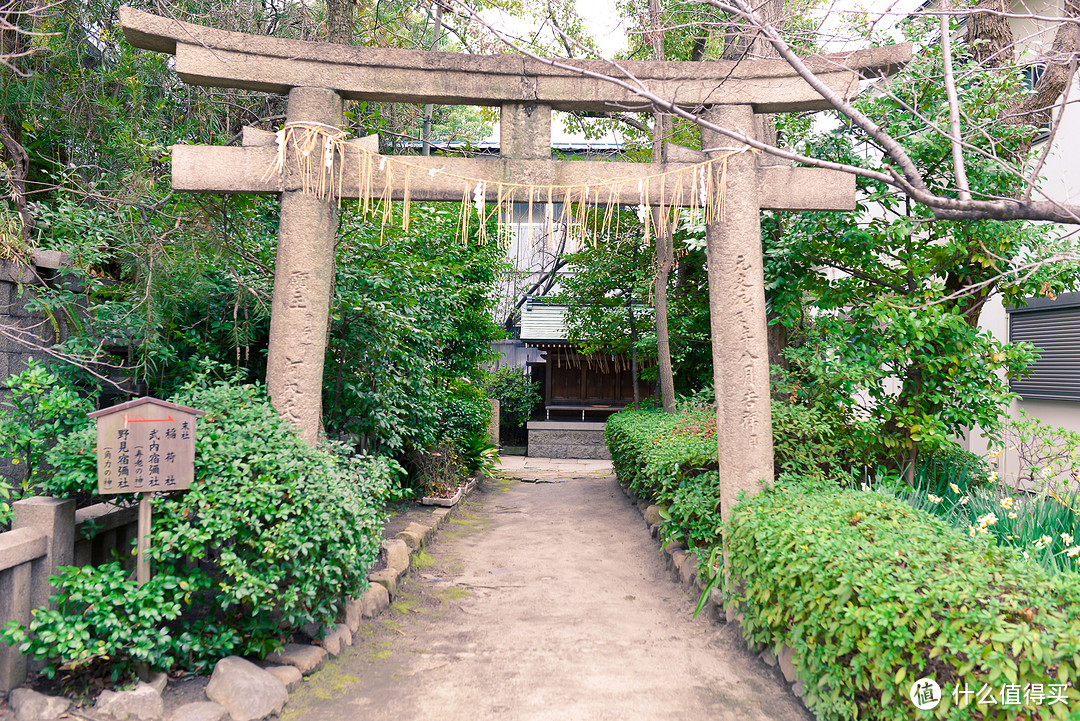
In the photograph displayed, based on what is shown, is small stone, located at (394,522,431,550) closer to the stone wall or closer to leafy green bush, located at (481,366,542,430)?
the stone wall

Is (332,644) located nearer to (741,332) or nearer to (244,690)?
(244,690)

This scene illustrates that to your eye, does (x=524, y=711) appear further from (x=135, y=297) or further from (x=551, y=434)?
(x=551, y=434)

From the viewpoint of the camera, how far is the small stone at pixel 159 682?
3.54 metres

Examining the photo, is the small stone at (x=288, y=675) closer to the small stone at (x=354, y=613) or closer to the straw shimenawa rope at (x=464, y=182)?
the small stone at (x=354, y=613)

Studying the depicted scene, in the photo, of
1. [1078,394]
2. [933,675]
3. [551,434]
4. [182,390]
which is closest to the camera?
[933,675]

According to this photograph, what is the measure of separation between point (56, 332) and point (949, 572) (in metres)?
6.39

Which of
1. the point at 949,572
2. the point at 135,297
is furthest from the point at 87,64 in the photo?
the point at 949,572

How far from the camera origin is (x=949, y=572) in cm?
306

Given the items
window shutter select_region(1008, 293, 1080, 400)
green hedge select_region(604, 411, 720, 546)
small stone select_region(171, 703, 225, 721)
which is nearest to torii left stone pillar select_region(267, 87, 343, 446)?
small stone select_region(171, 703, 225, 721)

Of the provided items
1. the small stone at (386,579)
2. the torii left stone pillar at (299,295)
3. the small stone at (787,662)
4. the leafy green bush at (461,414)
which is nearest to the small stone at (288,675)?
the small stone at (386,579)

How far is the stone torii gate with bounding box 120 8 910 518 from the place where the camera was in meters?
4.94

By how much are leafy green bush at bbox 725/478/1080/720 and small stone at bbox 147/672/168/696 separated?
137 inches

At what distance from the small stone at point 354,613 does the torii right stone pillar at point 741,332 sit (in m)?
2.97

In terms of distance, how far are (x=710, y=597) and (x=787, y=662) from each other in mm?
1276
